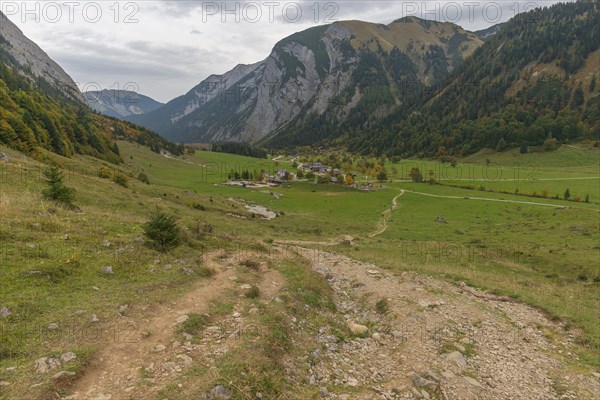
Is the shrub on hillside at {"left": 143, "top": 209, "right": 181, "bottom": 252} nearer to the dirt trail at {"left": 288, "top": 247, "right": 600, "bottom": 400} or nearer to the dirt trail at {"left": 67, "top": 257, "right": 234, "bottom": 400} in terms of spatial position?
the dirt trail at {"left": 67, "top": 257, "right": 234, "bottom": 400}

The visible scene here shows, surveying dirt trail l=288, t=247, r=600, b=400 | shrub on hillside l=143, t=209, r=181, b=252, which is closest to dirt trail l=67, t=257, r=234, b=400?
dirt trail l=288, t=247, r=600, b=400

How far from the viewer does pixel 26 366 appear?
32.1 feet

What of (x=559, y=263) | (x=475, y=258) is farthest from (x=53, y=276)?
(x=559, y=263)

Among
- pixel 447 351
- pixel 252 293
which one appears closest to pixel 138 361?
pixel 252 293

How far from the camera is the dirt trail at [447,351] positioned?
42.7 ft

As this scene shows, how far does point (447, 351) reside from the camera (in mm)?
15312

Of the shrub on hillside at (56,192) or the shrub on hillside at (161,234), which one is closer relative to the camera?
the shrub on hillside at (161,234)

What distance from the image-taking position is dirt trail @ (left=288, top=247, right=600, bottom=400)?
42.7ft

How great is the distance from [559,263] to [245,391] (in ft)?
150

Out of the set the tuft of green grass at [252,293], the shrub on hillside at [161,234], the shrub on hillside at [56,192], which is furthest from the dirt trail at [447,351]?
the shrub on hillside at [56,192]

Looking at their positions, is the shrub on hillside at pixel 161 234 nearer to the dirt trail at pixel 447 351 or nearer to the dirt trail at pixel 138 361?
the dirt trail at pixel 138 361

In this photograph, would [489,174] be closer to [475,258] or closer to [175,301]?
[475,258]

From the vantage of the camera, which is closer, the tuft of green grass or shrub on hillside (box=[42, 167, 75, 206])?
the tuft of green grass

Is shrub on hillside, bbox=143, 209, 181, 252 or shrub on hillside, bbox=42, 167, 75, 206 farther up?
shrub on hillside, bbox=42, 167, 75, 206
